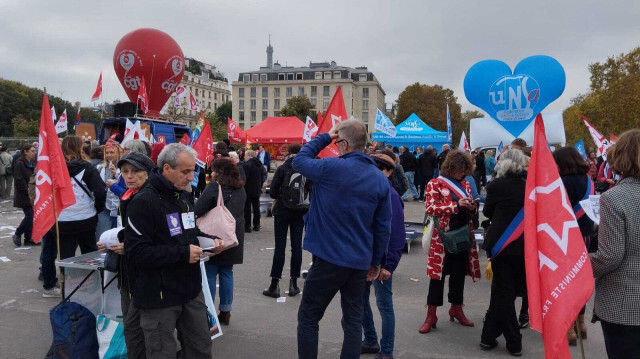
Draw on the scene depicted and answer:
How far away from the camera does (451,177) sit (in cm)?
500

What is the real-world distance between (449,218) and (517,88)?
319cm

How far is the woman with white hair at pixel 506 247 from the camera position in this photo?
4.38m

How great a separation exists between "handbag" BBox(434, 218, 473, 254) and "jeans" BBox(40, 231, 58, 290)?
14.8 ft

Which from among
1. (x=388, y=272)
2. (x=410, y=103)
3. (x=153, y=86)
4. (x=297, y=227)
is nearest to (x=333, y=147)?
(x=297, y=227)

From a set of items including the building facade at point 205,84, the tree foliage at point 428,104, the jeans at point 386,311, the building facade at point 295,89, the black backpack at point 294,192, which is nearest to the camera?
the jeans at point 386,311

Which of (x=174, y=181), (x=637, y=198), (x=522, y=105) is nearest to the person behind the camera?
(x=637, y=198)

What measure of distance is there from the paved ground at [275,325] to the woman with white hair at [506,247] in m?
0.25

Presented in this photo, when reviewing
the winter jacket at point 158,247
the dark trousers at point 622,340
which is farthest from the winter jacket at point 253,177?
the dark trousers at point 622,340

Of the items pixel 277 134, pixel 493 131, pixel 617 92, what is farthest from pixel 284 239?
pixel 617 92

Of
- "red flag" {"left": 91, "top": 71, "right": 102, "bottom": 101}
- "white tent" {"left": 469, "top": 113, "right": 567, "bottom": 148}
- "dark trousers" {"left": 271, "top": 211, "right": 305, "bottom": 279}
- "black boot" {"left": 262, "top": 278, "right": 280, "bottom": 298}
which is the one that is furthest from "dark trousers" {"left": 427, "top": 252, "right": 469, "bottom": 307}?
"red flag" {"left": 91, "top": 71, "right": 102, "bottom": 101}

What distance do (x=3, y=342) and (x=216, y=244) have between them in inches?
105

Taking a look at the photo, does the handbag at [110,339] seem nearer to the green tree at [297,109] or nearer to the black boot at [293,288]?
the black boot at [293,288]

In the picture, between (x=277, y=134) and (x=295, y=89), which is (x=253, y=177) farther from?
(x=295, y=89)

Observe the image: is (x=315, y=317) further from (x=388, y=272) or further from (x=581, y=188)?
(x=581, y=188)
